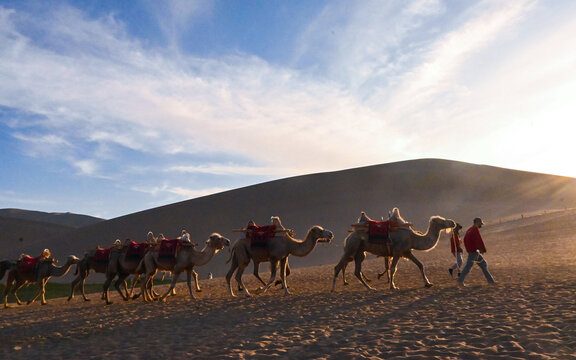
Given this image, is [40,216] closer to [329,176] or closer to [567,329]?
[329,176]

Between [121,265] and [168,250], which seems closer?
[168,250]

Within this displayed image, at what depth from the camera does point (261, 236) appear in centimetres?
1370

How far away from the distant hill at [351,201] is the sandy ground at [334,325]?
3174 cm

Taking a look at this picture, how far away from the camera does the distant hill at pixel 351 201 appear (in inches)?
2030

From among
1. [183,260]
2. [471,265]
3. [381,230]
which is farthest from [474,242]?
[183,260]

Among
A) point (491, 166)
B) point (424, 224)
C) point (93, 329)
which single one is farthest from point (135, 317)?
point (491, 166)

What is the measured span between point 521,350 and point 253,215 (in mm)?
52901

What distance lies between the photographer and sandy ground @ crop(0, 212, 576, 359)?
6.35m

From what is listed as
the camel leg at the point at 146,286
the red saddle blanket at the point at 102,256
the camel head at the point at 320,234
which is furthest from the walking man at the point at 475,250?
the red saddle blanket at the point at 102,256

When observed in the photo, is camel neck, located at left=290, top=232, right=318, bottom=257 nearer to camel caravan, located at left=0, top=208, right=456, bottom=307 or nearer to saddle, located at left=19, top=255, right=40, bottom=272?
camel caravan, located at left=0, top=208, right=456, bottom=307

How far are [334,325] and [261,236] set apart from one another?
585cm

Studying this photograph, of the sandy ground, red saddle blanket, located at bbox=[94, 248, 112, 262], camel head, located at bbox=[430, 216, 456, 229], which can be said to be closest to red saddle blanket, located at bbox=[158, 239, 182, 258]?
the sandy ground

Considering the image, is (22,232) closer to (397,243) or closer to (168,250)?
(168,250)

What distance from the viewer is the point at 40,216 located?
154 meters
